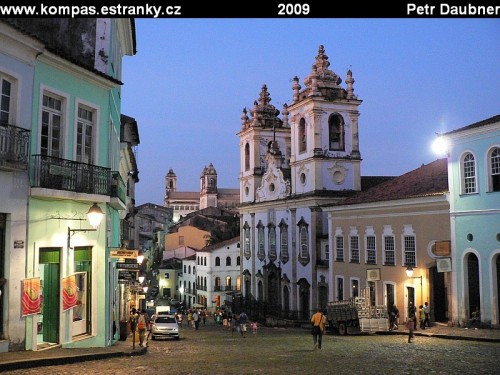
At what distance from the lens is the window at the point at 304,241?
42844mm

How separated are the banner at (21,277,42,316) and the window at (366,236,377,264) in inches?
910

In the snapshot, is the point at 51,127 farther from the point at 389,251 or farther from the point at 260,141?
the point at 260,141

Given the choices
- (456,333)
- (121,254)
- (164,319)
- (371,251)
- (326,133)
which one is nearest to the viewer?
(121,254)

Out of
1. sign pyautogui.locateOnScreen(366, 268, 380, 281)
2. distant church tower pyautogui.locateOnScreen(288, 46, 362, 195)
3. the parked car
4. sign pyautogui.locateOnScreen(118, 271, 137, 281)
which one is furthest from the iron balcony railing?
distant church tower pyautogui.locateOnScreen(288, 46, 362, 195)

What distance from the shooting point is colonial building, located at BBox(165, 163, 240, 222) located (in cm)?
14518

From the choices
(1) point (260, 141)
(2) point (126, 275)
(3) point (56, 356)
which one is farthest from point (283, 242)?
(3) point (56, 356)

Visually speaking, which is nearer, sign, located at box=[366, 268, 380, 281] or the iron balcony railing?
the iron balcony railing

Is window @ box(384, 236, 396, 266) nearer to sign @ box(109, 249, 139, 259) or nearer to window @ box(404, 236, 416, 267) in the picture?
window @ box(404, 236, 416, 267)

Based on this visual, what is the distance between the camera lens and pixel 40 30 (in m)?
15.7

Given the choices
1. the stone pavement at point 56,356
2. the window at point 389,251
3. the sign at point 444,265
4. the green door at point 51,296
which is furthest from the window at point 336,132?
the green door at point 51,296

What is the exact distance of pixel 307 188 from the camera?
43375mm

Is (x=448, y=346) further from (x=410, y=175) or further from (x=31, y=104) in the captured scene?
(x=410, y=175)

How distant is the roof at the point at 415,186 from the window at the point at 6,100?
20.1m
